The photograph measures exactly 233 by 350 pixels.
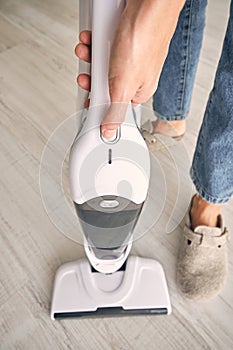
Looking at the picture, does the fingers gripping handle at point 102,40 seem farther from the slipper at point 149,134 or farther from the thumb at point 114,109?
the slipper at point 149,134

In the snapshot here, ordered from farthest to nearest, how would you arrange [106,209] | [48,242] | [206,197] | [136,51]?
[48,242] < [206,197] < [106,209] < [136,51]

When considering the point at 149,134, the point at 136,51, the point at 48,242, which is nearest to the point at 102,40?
the point at 136,51

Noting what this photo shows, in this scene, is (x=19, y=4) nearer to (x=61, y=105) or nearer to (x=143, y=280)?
Answer: (x=61, y=105)

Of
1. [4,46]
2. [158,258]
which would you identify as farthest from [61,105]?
[158,258]

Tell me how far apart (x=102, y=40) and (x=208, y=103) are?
31cm

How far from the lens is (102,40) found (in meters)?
0.49

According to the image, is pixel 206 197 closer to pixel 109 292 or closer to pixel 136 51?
pixel 109 292

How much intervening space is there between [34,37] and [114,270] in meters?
1.02

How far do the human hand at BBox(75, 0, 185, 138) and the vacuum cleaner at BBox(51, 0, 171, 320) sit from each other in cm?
2

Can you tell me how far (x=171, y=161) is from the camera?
67 cm

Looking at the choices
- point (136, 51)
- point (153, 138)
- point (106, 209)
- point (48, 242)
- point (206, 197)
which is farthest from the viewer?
point (48, 242)

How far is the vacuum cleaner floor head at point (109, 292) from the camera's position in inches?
30.7

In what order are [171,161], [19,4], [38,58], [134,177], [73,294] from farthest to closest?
[19,4] < [38,58] < [73,294] < [171,161] < [134,177]

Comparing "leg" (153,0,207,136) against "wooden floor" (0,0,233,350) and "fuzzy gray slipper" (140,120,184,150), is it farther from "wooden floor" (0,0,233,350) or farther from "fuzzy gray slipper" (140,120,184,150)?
"wooden floor" (0,0,233,350)
